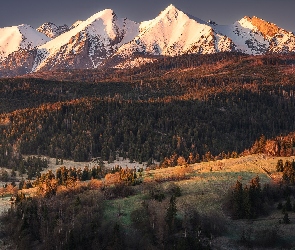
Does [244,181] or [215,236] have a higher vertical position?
[244,181]

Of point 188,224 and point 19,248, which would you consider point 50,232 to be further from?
point 188,224

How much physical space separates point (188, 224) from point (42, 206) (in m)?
27.7

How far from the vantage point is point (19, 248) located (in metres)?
80.5

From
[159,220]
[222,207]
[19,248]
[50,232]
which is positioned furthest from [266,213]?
[19,248]

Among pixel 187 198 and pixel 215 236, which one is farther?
pixel 187 198

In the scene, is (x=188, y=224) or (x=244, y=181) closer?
(x=188, y=224)

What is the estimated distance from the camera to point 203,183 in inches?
4003

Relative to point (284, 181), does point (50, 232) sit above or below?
below

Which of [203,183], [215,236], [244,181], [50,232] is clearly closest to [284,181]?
[244,181]

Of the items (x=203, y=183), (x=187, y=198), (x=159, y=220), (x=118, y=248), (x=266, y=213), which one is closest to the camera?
(x=118, y=248)

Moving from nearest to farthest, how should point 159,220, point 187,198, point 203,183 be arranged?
point 159,220 < point 187,198 < point 203,183

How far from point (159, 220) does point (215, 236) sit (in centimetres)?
955

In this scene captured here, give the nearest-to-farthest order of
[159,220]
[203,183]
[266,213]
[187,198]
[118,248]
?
[118,248] < [159,220] < [266,213] < [187,198] < [203,183]

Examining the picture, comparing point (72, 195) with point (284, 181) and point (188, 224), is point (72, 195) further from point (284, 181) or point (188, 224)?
point (284, 181)
